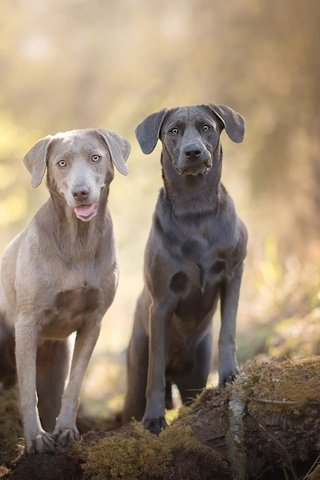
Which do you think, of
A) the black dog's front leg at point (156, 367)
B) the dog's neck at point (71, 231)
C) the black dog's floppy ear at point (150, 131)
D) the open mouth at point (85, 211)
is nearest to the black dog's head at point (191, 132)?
the black dog's floppy ear at point (150, 131)

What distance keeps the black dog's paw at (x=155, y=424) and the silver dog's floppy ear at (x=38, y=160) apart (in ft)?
5.17

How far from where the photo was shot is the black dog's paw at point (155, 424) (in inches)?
183

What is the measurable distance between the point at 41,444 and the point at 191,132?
2061 millimetres

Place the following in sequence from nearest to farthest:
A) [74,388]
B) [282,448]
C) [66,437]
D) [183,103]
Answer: [282,448]
[66,437]
[74,388]
[183,103]

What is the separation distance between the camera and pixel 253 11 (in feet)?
31.9

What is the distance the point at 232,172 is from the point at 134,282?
221 cm

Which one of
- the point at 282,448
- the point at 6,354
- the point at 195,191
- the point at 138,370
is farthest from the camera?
the point at 138,370

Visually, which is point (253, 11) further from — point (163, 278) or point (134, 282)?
point (163, 278)

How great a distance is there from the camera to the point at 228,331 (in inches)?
193

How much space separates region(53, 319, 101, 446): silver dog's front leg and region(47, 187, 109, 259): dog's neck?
0.46m

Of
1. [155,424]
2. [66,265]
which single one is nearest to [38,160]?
[66,265]

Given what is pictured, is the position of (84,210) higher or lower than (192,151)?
lower

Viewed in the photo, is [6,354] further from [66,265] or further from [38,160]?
[38,160]

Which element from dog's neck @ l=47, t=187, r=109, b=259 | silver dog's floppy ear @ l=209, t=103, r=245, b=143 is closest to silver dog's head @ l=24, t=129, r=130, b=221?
dog's neck @ l=47, t=187, r=109, b=259
